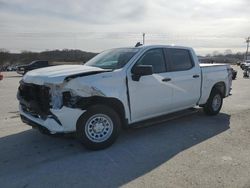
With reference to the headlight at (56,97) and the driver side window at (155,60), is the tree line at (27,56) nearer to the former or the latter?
the driver side window at (155,60)

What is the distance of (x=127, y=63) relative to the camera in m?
5.77

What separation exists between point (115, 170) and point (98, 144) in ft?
3.10

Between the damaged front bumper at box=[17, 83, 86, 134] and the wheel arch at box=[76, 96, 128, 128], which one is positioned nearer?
the damaged front bumper at box=[17, 83, 86, 134]

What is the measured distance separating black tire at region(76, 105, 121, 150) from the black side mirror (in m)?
0.80

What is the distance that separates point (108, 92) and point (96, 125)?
61 cm

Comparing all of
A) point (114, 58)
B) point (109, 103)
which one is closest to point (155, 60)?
point (114, 58)

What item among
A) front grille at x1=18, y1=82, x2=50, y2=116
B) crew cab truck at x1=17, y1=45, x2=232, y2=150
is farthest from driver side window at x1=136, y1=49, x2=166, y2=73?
front grille at x1=18, y1=82, x2=50, y2=116

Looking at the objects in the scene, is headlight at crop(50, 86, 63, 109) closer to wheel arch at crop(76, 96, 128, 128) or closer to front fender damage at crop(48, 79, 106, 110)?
front fender damage at crop(48, 79, 106, 110)

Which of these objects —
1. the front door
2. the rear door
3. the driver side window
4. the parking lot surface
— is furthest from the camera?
the rear door

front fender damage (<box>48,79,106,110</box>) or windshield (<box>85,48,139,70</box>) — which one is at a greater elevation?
windshield (<box>85,48,139,70</box>)

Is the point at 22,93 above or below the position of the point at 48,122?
above

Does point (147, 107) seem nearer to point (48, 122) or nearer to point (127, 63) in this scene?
point (127, 63)

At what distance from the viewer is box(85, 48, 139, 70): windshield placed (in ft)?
19.4

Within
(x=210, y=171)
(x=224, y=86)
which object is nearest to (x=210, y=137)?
(x=210, y=171)
